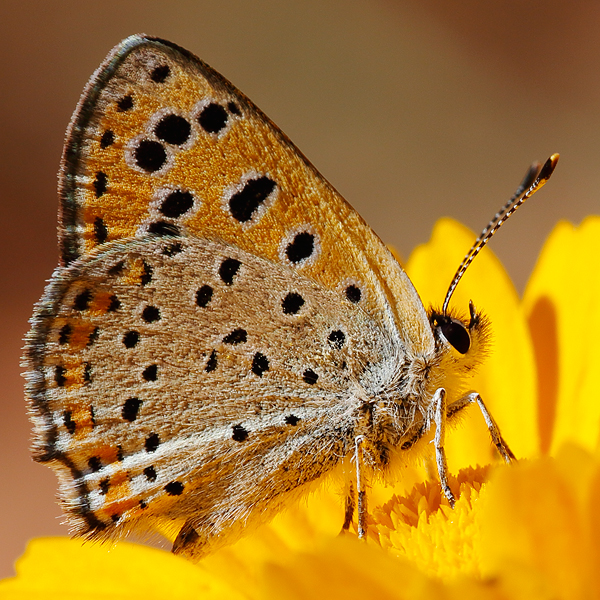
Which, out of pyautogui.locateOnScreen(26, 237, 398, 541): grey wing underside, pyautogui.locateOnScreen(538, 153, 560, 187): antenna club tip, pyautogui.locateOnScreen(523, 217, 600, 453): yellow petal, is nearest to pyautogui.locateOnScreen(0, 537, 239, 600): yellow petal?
pyautogui.locateOnScreen(26, 237, 398, 541): grey wing underside

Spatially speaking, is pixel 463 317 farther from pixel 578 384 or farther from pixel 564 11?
pixel 564 11

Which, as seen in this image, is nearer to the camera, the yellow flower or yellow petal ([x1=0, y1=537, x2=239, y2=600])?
the yellow flower

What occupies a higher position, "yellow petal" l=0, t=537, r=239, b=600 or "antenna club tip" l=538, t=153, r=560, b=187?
"antenna club tip" l=538, t=153, r=560, b=187

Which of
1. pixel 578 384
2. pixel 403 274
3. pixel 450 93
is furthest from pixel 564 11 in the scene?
pixel 403 274

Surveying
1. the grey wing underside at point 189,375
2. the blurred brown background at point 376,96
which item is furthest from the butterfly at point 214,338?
the blurred brown background at point 376,96

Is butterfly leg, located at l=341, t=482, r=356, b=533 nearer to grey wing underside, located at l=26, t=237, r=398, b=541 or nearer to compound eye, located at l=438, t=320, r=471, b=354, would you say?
grey wing underside, located at l=26, t=237, r=398, b=541

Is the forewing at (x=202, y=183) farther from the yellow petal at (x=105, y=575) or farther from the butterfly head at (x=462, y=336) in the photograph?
the yellow petal at (x=105, y=575)

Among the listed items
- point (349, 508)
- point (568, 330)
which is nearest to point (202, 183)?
point (349, 508)
